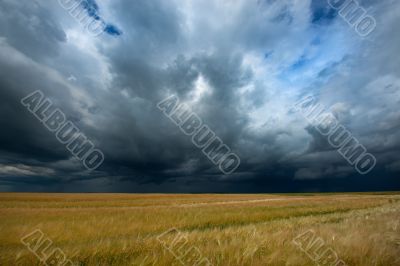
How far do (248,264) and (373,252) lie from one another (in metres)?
2.69

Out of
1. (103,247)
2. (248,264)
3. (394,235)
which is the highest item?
(394,235)

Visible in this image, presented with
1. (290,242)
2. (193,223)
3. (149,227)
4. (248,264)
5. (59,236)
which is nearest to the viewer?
(248,264)

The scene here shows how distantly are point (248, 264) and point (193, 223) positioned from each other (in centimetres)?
830

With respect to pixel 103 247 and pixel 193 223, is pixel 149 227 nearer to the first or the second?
pixel 193 223

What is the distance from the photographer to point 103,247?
5.12m

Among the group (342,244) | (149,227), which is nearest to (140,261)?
(342,244)

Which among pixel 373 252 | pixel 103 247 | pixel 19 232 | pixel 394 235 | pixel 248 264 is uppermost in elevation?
pixel 394 235

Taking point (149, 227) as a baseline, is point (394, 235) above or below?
above

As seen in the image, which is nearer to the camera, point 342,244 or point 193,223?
point 342,244

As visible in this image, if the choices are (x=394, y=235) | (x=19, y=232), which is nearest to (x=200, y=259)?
(x=394, y=235)

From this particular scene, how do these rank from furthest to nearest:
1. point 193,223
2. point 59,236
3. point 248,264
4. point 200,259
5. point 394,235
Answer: point 193,223 < point 59,236 < point 394,235 < point 200,259 < point 248,264

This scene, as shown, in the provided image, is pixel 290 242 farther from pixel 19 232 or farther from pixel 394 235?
pixel 19 232

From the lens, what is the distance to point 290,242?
17.6ft

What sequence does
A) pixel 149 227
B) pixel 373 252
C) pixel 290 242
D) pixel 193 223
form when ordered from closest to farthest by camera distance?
pixel 373 252, pixel 290 242, pixel 149 227, pixel 193 223
